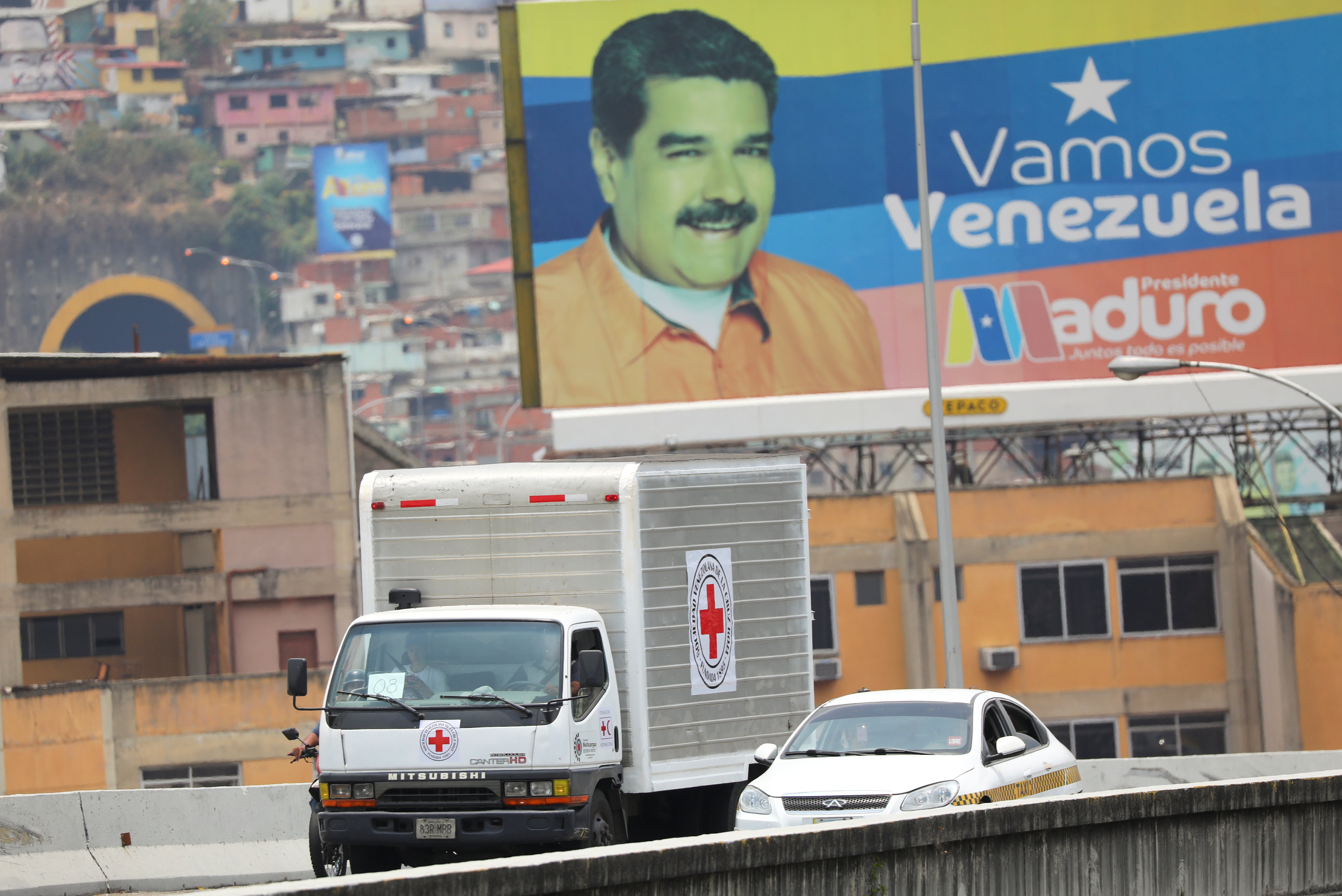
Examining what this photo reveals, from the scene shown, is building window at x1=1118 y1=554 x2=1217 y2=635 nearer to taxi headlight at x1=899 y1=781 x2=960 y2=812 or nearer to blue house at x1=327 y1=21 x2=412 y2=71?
taxi headlight at x1=899 y1=781 x2=960 y2=812

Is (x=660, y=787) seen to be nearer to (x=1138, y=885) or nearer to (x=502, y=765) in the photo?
(x=502, y=765)

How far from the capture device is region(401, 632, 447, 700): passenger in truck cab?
1211 centimetres

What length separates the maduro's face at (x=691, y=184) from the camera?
40.6 m

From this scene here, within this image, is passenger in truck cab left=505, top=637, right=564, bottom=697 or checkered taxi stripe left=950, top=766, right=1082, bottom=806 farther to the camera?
passenger in truck cab left=505, top=637, right=564, bottom=697

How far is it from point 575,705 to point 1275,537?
90.7 feet

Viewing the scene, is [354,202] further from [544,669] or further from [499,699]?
[499,699]

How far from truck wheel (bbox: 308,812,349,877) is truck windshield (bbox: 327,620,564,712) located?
112 centimetres

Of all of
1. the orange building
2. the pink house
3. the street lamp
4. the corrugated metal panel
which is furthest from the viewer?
the pink house

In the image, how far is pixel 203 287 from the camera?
548ft

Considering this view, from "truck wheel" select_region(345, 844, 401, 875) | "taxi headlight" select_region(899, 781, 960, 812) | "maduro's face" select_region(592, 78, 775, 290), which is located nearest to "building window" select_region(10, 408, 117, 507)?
"maduro's face" select_region(592, 78, 775, 290)

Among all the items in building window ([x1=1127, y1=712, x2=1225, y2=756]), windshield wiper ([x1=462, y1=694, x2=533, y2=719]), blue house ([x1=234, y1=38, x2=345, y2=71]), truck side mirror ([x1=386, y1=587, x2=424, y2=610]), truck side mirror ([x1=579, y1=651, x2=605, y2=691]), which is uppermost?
blue house ([x1=234, y1=38, x2=345, y2=71])

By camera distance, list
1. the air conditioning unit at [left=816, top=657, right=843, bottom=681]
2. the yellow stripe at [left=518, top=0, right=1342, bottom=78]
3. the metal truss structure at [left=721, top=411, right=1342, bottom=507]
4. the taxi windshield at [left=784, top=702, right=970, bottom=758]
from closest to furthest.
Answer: the taxi windshield at [left=784, top=702, right=970, bottom=758]
the air conditioning unit at [left=816, top=657, right=843, bottom=681]
the metal truss structure at [left=721, top=411, right=1342, bottom=507]
the yellow stripe at [left=518, top=0, right=1342, bottom=78]

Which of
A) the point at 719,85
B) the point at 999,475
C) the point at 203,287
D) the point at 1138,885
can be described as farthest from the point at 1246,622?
the point at 203,287

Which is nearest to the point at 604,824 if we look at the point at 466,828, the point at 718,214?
the point at 466,828
